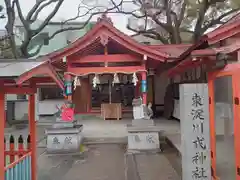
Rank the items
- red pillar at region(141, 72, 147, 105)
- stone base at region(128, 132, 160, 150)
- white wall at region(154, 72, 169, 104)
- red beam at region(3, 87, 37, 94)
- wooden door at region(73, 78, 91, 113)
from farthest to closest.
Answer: wooden door at region(73, 78, 91, 113) < white wall at region(154, 72, 169, 104) < red pillar at region(141, 72, 147, 105) < stone base at region(128, 132, 160, 150) < red beam at region(3, 87, 37, 94)

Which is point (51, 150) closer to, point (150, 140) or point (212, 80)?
point (150, 140)

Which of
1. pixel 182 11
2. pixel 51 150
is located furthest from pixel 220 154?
pixel 182 11

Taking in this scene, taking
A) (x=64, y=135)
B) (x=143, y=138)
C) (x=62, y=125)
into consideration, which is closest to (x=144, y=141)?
(x=143, y=138)

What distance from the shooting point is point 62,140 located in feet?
38.2

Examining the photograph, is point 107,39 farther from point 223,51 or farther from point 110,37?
point 223,51

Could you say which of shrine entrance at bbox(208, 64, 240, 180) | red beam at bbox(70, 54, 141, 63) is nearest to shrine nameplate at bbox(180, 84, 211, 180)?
shrine entrance at bbox(208, 64, 240, 180)

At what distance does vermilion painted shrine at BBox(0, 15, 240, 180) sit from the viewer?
536 centimetres

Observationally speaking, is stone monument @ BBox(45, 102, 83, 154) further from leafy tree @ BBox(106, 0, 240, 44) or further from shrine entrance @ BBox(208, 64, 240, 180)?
leafy tree @ BBox(106, 0, 240, 44)

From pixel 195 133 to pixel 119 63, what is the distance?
8.32 m

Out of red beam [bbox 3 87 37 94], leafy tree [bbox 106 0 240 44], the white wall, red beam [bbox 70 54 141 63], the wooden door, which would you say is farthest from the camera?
the wooden door

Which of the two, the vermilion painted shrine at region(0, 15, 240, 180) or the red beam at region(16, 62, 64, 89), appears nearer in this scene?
the red beam at region(16, 62, 64, 89)

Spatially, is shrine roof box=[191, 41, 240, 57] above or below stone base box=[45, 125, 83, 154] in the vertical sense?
above

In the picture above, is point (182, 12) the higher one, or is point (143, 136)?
point (182, 12)

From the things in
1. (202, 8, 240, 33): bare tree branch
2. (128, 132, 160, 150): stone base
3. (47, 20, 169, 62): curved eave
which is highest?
(202, 8, 240, 33): bare tree branch
